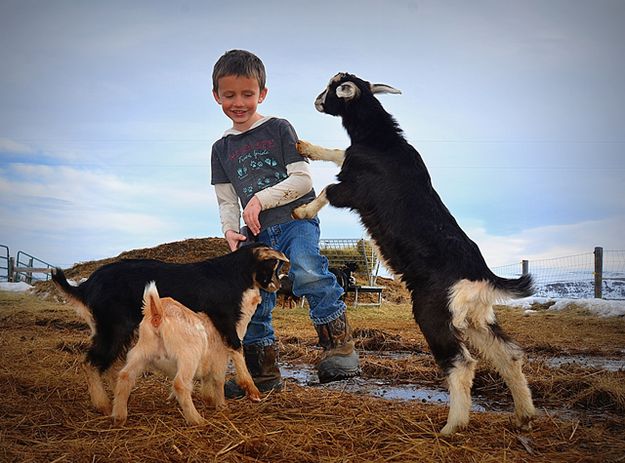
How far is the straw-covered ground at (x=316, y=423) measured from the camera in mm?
2797

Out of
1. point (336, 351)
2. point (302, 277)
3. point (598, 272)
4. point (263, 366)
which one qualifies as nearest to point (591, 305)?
point (598, 272)

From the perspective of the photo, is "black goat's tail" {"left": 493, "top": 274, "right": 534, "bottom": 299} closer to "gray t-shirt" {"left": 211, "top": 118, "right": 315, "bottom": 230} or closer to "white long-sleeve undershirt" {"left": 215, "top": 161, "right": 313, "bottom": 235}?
"white long-sleeve undershirt" {"left": 215, "top": 161, "right": 313, "bottom": 235}

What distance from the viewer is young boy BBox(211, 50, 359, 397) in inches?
180

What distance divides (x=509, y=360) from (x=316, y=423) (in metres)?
1.22

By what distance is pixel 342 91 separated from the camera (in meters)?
4.41

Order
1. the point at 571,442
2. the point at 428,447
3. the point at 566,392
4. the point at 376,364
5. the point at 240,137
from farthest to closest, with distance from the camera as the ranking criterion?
the point at 376,364 < the point at 240,137 < the point at 566,392 < the point at 571,442 < the point at 428,447

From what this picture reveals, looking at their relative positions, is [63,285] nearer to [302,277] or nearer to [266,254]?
[266,254]

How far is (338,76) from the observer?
4.62m

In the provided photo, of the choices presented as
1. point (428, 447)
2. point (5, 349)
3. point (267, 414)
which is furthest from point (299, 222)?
point (5, 349)

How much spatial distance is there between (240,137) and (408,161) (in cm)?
167

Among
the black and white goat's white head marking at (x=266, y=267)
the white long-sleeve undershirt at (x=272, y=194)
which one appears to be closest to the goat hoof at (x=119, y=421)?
the black and white goat's white head marking at (x=266, y=267)

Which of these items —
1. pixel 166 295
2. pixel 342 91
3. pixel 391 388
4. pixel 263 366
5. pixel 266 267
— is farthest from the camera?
pixel 391 388

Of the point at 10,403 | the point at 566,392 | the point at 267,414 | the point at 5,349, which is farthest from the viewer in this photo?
the point at 5,349

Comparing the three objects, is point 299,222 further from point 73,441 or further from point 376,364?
point 73,441
